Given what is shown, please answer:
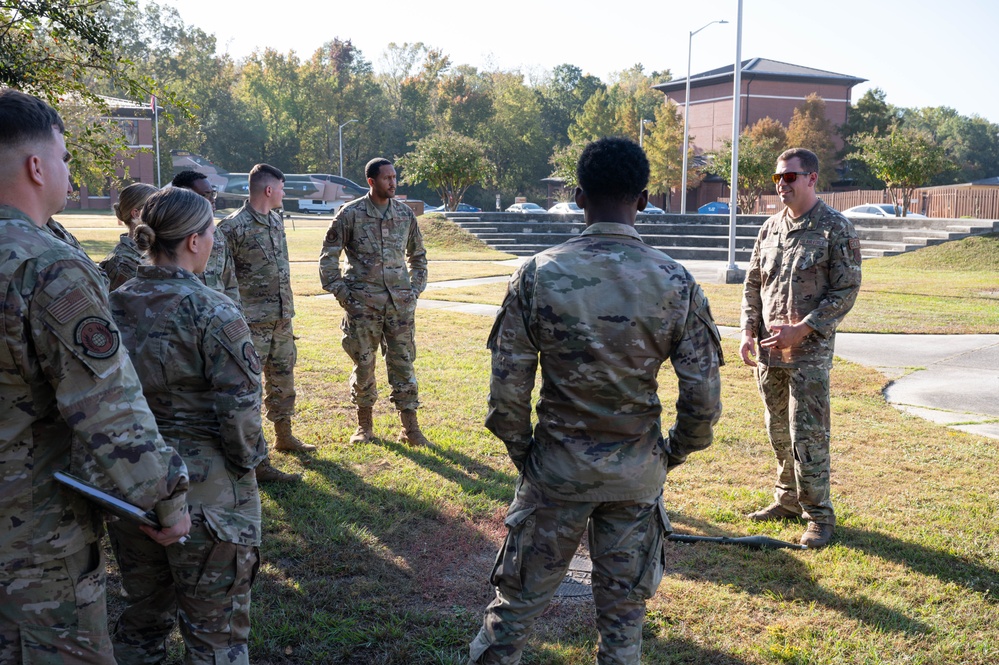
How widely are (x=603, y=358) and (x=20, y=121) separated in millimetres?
1910

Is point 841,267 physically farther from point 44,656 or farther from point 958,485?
point 44,656

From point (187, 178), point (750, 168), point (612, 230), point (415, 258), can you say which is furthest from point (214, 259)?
point (750, 168)

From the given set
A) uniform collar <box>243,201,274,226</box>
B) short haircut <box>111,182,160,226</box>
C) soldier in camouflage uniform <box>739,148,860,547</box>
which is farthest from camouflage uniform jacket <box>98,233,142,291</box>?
soldier in camouflage uniform <box>739,148,860,547</box>

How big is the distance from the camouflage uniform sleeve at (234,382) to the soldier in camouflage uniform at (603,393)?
884 millimetres

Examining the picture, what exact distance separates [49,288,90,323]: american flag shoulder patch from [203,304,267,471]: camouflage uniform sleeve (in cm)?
64

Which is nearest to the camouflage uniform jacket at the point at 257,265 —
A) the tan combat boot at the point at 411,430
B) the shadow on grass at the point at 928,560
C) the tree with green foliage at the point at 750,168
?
→ the tan combat boot at the point at 411,430

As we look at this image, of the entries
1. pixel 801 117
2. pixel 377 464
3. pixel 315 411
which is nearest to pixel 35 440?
pixel 377 464

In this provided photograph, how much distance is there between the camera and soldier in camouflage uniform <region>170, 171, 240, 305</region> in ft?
16.7

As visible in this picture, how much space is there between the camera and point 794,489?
5.40 meters

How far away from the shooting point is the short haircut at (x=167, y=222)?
2.89 m

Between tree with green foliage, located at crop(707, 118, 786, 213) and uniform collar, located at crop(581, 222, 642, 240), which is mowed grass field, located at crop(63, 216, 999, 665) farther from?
tree with green foliage, located at crop(707, 118, 786, 213)

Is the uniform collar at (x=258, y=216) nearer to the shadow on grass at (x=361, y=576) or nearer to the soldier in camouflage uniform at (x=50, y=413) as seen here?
the shadow on grass at (x=361, y=576)

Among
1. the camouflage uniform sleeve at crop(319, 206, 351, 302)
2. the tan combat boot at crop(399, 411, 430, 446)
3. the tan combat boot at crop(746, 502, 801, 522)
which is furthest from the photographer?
the tan combat boot at crop(399, 411, 430, 446)

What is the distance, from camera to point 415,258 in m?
7.12
